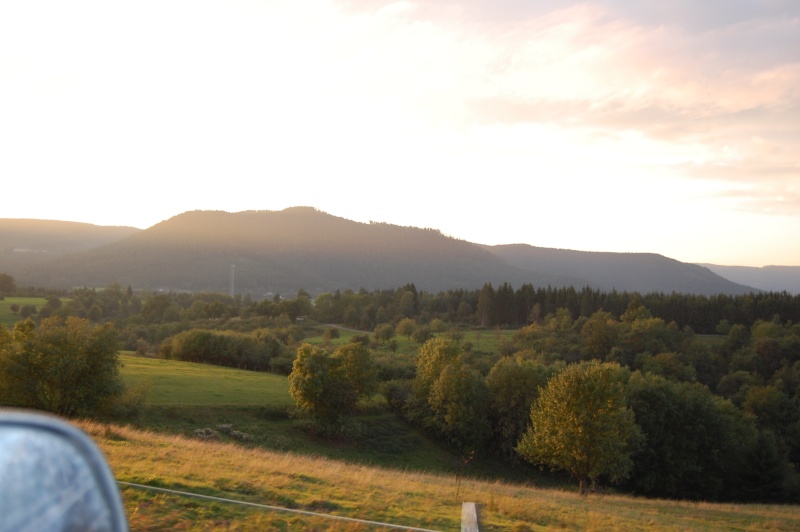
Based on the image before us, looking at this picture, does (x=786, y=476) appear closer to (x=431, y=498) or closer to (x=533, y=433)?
(x=533, y=433)

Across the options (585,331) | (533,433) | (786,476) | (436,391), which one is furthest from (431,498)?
(585,331)

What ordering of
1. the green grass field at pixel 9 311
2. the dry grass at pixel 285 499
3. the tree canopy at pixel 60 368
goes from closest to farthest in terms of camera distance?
1. the dry grass at pixel 285 499
2. the tree canopy at pixel 60 368
3. the green grass field at pixel 9 311

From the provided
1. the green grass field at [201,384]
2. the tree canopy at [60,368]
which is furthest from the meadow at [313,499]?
the green grass field at [201,384]

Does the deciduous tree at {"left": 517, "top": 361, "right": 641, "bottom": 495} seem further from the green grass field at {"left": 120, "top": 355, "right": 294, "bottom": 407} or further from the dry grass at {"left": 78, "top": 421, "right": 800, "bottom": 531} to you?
the green grass field at {"left": 120, "top": 355, "right": 294, "bottom": 407}

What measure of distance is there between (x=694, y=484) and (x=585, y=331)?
140 feet

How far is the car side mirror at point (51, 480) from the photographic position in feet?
7.71

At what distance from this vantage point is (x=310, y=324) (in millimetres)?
111438

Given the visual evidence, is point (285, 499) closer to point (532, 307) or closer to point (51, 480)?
point (51, 480)

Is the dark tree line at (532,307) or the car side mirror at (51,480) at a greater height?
the car side mirror at (51,480)

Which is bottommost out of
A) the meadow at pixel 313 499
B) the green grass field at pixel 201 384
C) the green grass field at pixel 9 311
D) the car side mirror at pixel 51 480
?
the green grass field at pixel 201 384

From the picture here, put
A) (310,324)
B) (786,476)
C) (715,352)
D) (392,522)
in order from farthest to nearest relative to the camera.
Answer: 1. (310,324)
2. (715,352)
3. (786,476)
4. (392,522)

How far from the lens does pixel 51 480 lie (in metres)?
2.51

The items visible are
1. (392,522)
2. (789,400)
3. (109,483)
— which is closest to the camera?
(109,483)

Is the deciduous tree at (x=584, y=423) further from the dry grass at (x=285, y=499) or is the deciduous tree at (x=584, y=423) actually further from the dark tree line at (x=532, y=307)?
the dark tree line at (x=532, y=307)
